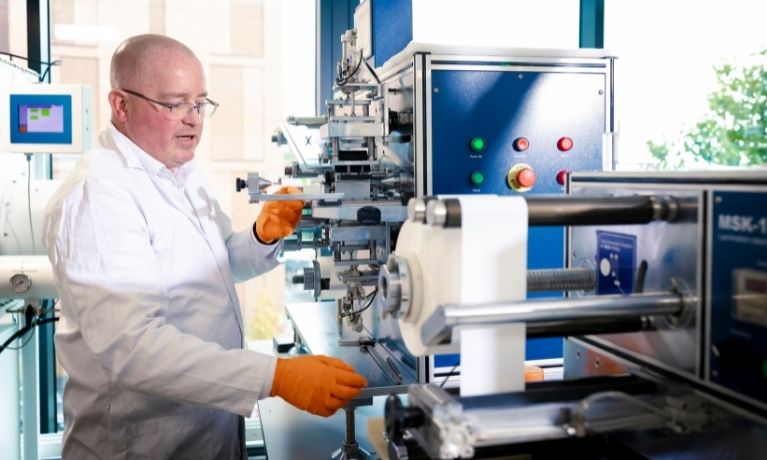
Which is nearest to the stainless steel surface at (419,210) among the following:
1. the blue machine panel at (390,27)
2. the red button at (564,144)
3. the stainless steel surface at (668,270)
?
the stainless steel surface at (668,270)

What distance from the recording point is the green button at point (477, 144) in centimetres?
176

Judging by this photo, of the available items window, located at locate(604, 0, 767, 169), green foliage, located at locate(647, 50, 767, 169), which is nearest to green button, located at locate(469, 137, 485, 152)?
window, located at locate(604, 0, 767, 169)

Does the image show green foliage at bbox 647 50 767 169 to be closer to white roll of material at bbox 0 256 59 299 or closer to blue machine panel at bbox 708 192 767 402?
blue machine panel at bbox 708 192 767 402

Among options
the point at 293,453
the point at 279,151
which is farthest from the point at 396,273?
the point at 279,151

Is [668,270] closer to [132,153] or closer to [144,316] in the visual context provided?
[144,316]

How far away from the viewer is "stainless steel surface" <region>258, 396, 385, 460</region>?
5.37ft

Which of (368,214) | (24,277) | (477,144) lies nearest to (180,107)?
(368,214)

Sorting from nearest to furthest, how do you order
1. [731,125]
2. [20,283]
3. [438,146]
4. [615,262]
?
1. [615,262]
2. [438,146]
3. [20,283]
4. [731,125]

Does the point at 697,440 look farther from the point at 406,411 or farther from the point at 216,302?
the point at 216,302

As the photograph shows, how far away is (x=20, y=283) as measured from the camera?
7.79 feet

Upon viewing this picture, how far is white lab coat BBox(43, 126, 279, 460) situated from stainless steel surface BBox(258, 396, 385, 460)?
0.11m

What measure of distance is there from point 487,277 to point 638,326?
252mm

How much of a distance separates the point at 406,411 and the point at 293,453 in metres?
0.90

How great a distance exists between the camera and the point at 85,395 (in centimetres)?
162
